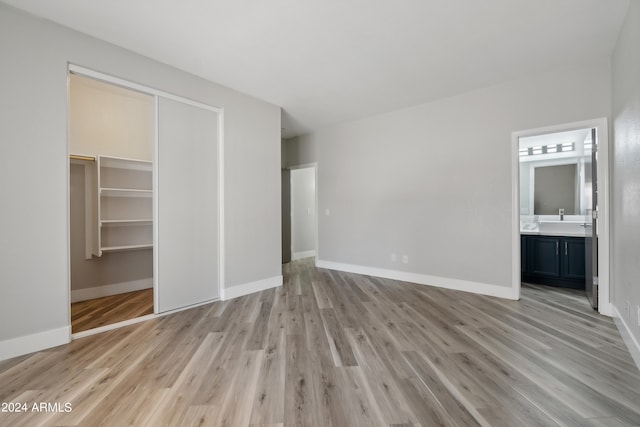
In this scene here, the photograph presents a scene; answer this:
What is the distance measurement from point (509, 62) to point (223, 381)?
410 cm

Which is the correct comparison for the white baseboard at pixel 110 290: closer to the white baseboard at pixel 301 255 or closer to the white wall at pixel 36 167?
the white wall at pixel 36 167

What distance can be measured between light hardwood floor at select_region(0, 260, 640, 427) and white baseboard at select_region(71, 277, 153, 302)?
4.78ft

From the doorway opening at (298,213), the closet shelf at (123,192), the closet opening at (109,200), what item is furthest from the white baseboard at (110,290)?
the doorway opening at (298,213)

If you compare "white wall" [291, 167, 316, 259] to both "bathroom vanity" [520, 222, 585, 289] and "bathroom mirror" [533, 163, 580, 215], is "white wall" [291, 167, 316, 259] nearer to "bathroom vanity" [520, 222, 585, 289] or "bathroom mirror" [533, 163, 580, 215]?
"bathroom vanity" [520, 222, 585, 289]

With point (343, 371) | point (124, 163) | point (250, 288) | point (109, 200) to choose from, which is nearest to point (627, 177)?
point (343, 371)

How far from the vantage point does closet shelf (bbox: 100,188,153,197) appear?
3725mm

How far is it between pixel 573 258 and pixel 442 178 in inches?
84.7

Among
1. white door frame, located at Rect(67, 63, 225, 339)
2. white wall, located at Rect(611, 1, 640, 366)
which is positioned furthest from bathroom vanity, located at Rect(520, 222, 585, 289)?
white door frame, located at Rect(67, 63, 225, 339)

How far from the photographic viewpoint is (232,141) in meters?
3.81

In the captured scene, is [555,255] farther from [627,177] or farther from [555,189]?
[627,177]

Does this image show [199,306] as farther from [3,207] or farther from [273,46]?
[273,46]

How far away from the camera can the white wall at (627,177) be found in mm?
2053

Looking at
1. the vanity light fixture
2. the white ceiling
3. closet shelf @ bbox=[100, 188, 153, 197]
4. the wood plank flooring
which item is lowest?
the wood plank flooring

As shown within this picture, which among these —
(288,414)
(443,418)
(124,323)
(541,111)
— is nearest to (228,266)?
(124,323)
